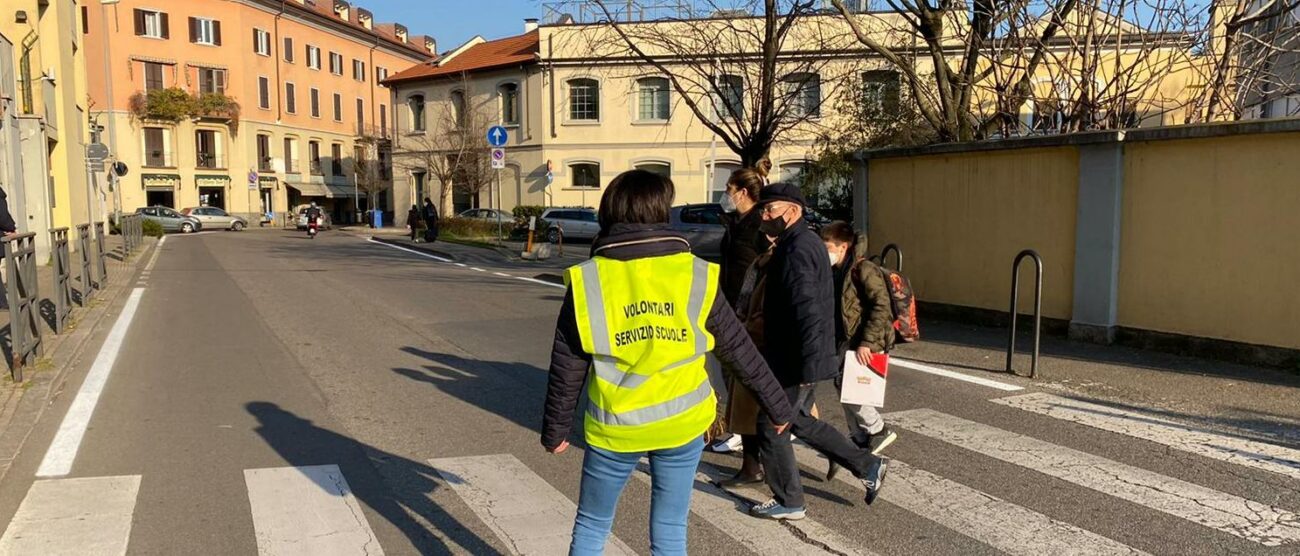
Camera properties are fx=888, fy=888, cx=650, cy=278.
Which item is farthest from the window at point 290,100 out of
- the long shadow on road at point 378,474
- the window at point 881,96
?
the long shadow on road at point 378,474

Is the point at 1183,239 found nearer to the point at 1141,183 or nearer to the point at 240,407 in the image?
the point at 1141,183

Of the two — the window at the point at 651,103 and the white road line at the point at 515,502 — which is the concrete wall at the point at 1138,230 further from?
the window at the point at 651,103

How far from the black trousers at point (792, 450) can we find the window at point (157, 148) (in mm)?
53077

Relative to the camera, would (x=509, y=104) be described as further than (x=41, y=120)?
Yes

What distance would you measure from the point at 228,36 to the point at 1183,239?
173ft

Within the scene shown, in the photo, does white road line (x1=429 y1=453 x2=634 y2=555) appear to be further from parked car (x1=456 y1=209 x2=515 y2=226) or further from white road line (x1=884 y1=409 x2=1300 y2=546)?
parked car (x1=456 y1=209 x2=515 y2=226)

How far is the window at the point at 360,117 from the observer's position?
6153 centimetres

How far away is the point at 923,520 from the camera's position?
4297 mm

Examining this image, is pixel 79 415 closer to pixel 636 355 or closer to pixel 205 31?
pixel 636 355

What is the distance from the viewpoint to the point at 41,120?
18.5 m

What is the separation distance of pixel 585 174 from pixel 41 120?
69.7 feet

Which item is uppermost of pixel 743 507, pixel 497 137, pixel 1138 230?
pixel 497 137

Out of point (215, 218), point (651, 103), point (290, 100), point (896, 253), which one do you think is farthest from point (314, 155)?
point (896, 253)

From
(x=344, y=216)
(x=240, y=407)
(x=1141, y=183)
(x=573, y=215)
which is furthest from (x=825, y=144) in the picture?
(x=344, y=216)
